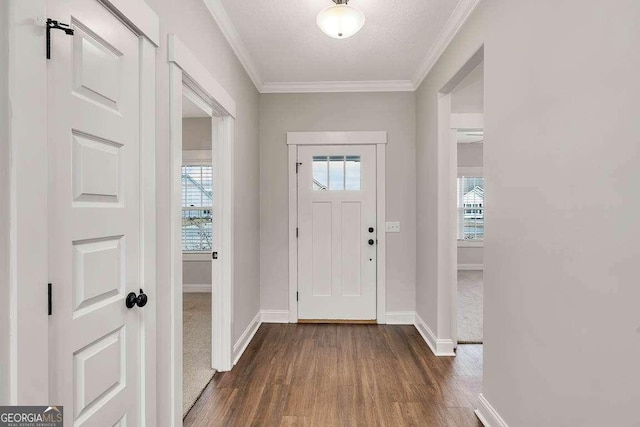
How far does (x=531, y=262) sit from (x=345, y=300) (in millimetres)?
2371

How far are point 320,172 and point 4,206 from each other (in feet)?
9.78

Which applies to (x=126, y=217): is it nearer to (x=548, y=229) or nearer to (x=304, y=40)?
(x=548, y=229)

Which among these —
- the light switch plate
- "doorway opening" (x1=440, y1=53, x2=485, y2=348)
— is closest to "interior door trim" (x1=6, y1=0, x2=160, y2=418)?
"doorway opening" (x1=440, y1=53, x2=485, y2=348)

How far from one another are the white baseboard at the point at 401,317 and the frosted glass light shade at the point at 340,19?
2786 mm

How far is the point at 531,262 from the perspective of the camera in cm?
152

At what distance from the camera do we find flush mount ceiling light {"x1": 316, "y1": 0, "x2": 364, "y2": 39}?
200cm

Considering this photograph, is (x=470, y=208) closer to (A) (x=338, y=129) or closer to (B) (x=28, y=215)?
(A) (x=338, y=129)

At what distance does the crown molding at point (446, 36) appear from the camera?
7.13ft

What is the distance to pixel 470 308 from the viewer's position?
13.8 ft

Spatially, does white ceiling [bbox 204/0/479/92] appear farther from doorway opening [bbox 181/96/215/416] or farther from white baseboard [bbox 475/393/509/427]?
white baseboard [bbox 475/393/509/427]

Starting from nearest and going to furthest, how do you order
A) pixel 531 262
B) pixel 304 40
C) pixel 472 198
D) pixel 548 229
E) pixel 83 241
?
pixel 83 241 → pixel 548 229 → pixel 531 262 → pixel 304 40 → pixel 472 198

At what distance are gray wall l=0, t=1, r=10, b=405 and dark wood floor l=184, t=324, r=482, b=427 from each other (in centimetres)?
143

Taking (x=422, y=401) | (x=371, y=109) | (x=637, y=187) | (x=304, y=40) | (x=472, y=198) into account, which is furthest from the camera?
(x=472, y=198)

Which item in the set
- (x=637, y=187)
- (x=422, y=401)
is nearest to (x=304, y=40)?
(x=637, y=187)
